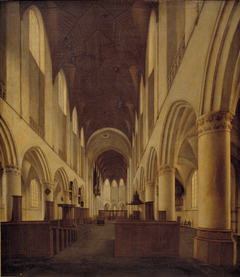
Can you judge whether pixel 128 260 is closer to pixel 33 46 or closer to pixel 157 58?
pixel 157 58

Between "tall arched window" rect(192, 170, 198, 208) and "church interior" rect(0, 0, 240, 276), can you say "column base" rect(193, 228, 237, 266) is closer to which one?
"church interior" rect(0, 0, 240, 276)

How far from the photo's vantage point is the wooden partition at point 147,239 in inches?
243

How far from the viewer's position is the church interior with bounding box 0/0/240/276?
5309 mm

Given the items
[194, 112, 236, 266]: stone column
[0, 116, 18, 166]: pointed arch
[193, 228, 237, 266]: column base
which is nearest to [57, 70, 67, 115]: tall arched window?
[0, 116, 18, 166]: pointed arch

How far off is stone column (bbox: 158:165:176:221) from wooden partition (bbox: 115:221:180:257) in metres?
2.96

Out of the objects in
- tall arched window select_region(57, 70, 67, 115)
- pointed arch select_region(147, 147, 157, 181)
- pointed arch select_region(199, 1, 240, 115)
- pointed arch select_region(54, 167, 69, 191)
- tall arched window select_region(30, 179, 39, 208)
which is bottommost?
tall arched window select_region(30, 179, 39, 208)

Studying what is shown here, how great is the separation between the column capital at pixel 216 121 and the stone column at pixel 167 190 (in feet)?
13.8

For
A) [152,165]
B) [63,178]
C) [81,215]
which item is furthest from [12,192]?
[81,215]

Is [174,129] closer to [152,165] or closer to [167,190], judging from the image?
[167,190]

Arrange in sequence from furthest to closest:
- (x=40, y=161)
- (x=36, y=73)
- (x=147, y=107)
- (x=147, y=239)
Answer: (x=147, y=107) → (x=40, y=161) → (x=36, y=73) → (x=147, y=239)

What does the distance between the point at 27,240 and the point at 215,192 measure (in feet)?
17.6

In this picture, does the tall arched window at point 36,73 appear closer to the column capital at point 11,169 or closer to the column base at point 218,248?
the column capital at point 11,169

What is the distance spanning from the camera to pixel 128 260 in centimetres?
584

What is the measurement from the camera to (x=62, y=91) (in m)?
16.5
